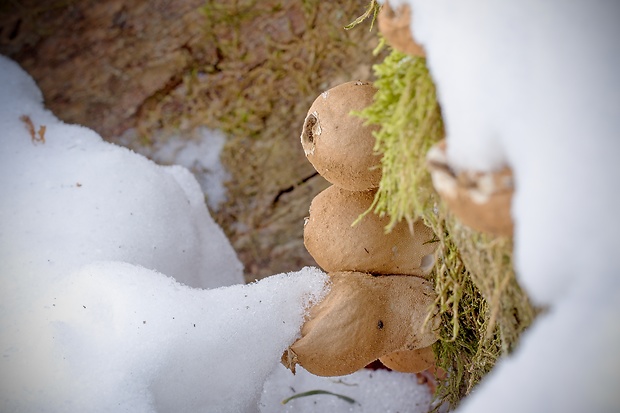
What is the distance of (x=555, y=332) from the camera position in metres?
0.50

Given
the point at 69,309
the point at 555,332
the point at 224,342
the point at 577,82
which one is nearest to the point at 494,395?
the point at 555,332

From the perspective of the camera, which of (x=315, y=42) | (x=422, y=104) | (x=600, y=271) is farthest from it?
(x=315, y=42)

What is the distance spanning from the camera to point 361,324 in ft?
2.83

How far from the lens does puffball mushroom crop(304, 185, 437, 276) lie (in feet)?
2.92

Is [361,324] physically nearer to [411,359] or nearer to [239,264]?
[411,359]

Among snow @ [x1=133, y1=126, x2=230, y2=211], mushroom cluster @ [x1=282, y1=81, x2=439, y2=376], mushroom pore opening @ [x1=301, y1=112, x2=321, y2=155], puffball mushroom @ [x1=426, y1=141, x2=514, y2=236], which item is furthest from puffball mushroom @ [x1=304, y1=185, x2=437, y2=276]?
snow @ [x1=133, y1=126, x2=230, y2=211]

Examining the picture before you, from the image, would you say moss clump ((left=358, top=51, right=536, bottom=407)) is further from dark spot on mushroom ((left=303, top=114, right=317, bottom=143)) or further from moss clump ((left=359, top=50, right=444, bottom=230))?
dark spot on mushroom ((left=303, top=114, right=317, bottom=143))

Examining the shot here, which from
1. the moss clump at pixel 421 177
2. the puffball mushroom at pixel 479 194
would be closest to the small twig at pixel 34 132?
the moss clump at pixel 421 177

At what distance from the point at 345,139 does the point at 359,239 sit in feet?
0.59

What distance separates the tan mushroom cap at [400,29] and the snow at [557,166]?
0.07 metres

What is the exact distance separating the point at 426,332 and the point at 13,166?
91cm

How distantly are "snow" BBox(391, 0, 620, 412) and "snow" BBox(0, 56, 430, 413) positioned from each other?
0.45 meters

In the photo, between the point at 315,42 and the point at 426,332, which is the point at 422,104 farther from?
the point at 315,42

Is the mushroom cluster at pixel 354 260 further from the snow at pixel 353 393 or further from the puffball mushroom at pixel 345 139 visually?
the snow at pixel 353 393
